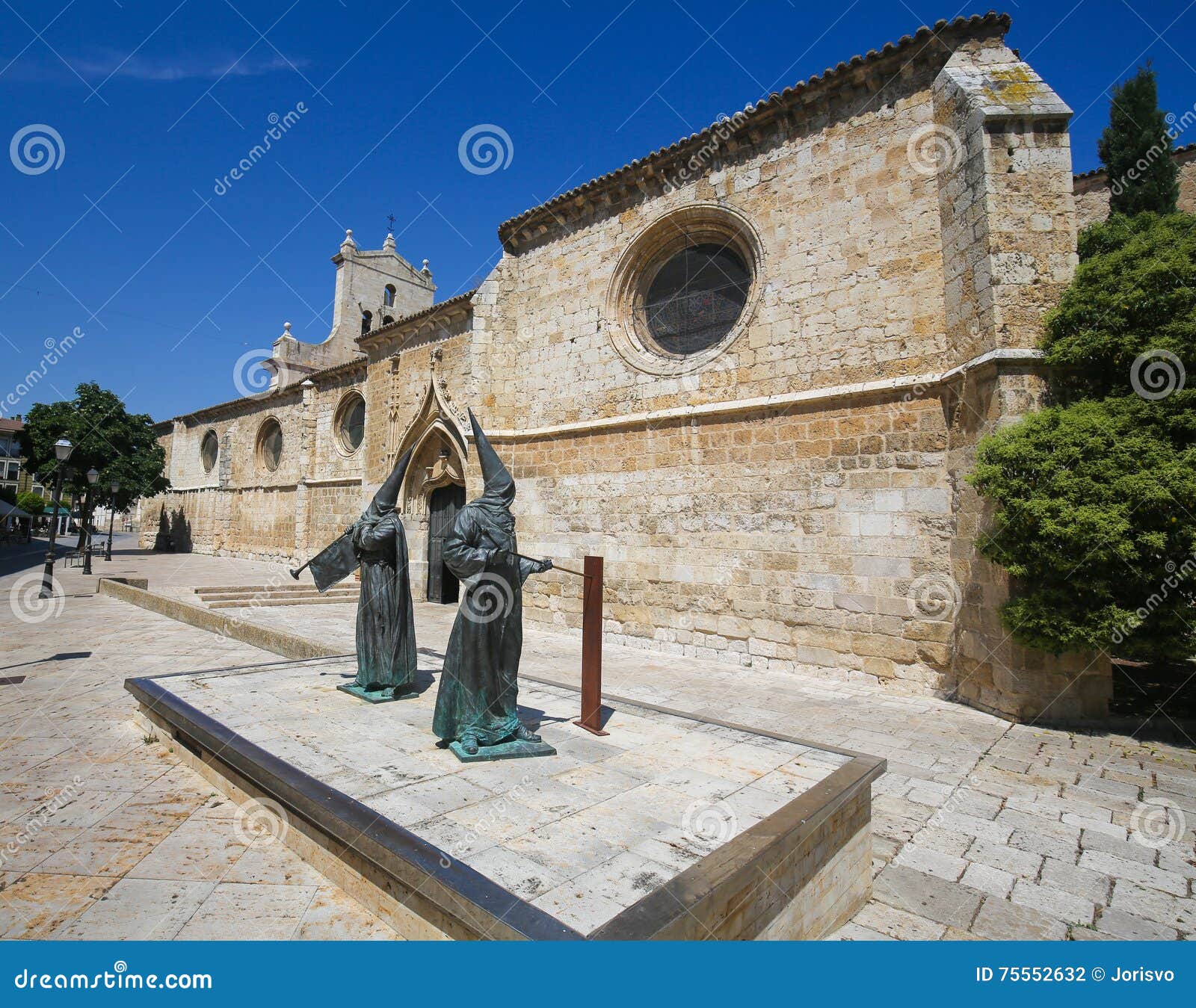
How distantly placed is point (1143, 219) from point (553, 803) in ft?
29.3

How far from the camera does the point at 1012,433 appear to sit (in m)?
5.95

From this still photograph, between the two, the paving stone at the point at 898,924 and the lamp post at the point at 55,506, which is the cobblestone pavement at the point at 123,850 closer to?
the paving stone at the point at 898,924

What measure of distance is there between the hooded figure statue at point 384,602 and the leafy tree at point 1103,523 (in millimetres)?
5483

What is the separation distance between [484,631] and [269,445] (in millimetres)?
23559

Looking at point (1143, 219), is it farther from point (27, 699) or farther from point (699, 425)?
point (27, 699)

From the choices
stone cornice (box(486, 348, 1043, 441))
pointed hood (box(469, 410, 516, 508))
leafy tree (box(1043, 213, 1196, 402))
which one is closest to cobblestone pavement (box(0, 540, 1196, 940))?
pointed hood (box(469, 410, 516, 508))

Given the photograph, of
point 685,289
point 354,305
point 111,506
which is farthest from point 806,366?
point 111,506

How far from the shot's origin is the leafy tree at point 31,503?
4549 centimetres

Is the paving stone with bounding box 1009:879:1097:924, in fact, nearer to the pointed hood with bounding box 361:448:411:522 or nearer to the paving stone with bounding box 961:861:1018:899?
the paving stone with bounding box 961:861:1018:899

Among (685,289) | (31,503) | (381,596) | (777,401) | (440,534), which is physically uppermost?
(685,289)

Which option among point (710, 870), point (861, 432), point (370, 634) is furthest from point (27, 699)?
point (861, 432)

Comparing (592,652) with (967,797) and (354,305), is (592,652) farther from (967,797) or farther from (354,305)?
(354,305)

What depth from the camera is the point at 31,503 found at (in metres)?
46.2

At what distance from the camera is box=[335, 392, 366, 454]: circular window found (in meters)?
19.2
